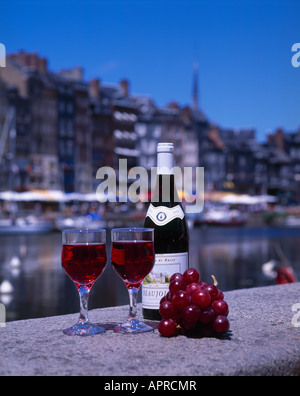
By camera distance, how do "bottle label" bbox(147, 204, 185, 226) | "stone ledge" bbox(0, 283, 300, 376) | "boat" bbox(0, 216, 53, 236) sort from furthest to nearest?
"boat" bbox(0, 216, 53, 236) → "bottle label" bbox(147, 204, 185, 226) → "stone ledge" bbox(0, 283, 300, 376)

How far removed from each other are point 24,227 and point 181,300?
132ft

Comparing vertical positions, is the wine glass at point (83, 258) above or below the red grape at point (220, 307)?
above

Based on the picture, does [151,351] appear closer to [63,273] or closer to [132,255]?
[132,255]

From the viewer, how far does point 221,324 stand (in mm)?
1883

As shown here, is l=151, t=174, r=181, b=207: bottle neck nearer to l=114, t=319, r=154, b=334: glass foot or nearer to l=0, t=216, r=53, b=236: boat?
l=114, t=319, r=154, b=334: glass foot

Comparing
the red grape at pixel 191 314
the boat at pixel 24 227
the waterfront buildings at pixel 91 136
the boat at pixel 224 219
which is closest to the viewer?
the red grape at pixel 191 314

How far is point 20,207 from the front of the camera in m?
54.8

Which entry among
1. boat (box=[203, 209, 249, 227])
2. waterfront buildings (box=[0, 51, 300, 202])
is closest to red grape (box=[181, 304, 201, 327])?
waterfront buildings (box=[0, 51, 300, 202])

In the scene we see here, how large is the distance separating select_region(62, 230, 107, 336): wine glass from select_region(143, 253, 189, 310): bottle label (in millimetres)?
289

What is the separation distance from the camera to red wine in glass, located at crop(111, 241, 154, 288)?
6.51ft

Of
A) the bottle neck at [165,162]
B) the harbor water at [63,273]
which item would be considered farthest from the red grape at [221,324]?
the harbor water at [63,273]

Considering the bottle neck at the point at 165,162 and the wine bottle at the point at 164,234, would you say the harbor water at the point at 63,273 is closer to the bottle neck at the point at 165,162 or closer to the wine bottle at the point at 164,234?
the wine bottle at the point at 164,234

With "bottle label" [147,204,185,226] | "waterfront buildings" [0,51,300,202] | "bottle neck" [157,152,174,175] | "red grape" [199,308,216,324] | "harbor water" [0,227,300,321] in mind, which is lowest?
"harbor water" [0,227,300,321]

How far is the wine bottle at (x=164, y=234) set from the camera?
88.0 inches
